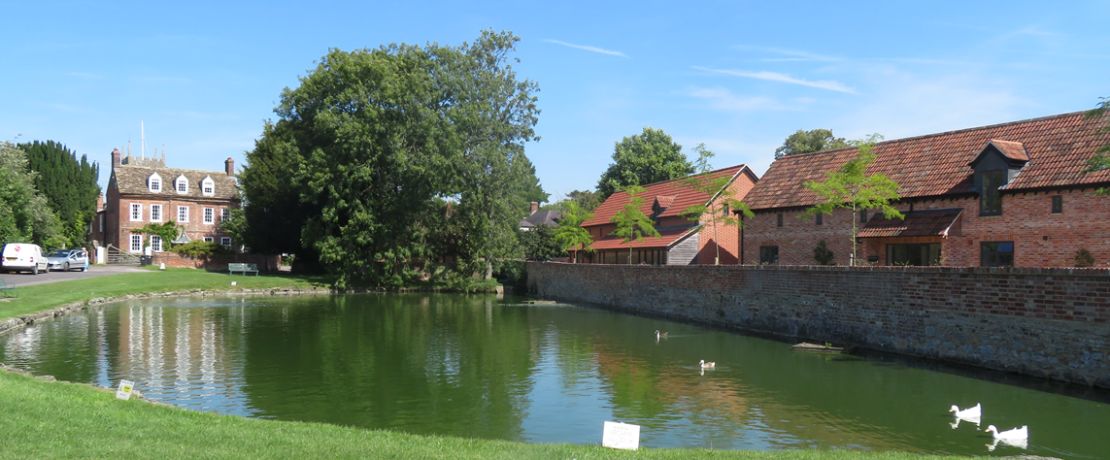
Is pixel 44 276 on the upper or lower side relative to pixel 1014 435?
upper

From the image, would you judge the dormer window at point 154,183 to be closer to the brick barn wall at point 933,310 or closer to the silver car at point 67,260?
the silver car at point 67,260

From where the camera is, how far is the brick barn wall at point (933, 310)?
59.7ft

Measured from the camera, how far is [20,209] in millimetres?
49281

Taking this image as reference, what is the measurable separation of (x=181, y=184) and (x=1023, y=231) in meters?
70.7

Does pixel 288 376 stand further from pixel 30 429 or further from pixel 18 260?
pixel 18 260

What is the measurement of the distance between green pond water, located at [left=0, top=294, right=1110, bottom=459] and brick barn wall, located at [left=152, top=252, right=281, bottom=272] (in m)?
32.1

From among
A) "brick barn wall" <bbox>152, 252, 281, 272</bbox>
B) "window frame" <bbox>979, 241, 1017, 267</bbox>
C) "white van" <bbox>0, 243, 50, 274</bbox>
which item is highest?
"window frame" <bbox>979, 241, 1017, 267</bbox>

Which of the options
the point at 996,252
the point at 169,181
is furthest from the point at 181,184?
the point at 996,252

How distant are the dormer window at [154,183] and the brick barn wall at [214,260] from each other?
37.3ft

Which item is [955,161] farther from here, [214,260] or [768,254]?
[214,260]

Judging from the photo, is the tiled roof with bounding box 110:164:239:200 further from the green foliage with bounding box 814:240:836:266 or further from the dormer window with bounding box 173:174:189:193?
the green foliage with bounding box 814:240:836:266

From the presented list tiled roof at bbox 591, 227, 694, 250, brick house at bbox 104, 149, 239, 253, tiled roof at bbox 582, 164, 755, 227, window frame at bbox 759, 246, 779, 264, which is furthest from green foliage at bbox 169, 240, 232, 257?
window frame at bbox 759, 246, 779, 264

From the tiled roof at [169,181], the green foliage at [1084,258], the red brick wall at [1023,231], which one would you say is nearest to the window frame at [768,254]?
the red brick wall at [1023,231]

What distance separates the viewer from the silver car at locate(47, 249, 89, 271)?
50.0 m
